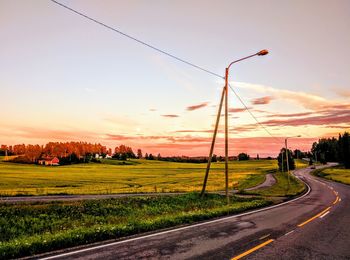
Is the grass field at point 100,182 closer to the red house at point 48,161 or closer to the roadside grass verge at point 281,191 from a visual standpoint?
the roadside grass verge at point 281,191

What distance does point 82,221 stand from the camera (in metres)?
14.2

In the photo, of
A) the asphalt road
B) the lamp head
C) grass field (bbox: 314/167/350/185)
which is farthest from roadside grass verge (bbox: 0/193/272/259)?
grass field (bbox: 314/167/350/185)

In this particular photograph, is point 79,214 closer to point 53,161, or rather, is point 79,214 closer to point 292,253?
point 292,253

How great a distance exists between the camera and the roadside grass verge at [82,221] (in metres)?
9.50

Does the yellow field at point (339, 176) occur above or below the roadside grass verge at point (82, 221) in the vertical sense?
below

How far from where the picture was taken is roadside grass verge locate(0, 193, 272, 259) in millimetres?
9500

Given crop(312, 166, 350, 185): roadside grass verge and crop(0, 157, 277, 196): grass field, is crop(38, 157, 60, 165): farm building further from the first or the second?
crop(312, 166, 350, 185): roadside grass verge

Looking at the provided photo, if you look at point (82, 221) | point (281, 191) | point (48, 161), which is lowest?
point (281, 191)

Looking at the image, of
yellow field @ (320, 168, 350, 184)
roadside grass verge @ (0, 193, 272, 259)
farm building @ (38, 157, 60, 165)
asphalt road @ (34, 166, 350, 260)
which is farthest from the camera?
farm building @ (38, 157, 60, 165)

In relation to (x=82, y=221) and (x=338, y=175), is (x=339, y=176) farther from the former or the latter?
(x=82, y=221)

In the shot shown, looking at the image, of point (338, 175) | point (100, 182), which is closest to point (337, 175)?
point (338, 175)

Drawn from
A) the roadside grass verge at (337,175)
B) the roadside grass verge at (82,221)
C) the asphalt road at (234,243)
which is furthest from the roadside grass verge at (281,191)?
the asphalt road at (234,243)

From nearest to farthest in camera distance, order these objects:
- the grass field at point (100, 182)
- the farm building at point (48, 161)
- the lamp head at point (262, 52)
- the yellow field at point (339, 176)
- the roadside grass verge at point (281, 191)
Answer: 1. the lamp head at point (262, 52)
2. the roadside grass verge at point (281, 191)
3. the grass field at point (100, 182)
4. the yellow field at point (339, 176)
5. the farm building at point (48, 161)

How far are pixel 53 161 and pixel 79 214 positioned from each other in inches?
6156
